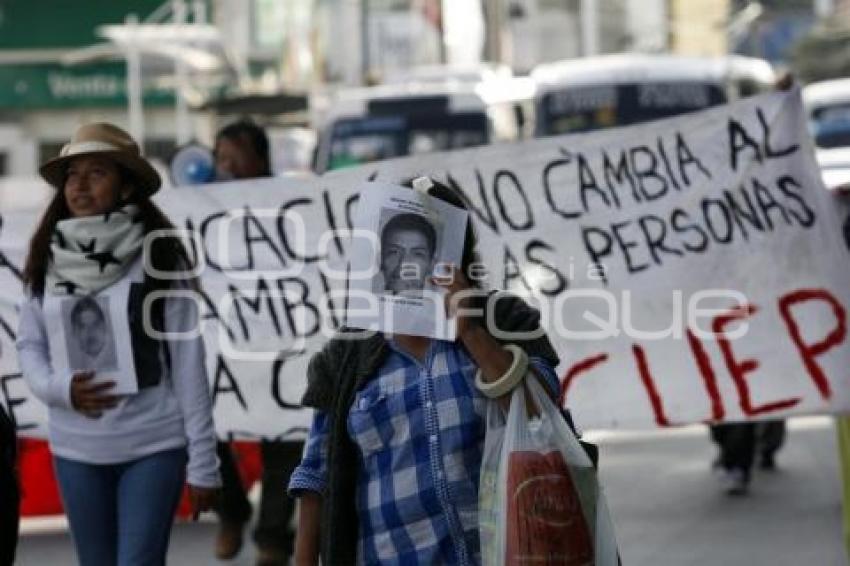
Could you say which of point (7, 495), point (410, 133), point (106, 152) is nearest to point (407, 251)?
point (7, 495)

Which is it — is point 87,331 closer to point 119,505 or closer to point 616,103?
point 119,505

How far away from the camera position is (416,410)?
13.6 ft

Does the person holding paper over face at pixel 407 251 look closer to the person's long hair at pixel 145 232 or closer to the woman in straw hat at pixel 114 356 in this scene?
the woman in straw hat at pixel 114 356

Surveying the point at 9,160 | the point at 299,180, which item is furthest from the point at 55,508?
the point at 9,160

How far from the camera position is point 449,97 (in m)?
21.3

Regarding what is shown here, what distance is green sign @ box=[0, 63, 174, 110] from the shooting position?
42219 millimetres

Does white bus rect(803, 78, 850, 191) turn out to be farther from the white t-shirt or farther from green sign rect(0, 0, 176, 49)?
green sign rect(0, 0, 176, 49)

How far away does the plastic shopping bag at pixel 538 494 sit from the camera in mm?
3934

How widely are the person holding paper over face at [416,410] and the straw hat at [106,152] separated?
144 cm

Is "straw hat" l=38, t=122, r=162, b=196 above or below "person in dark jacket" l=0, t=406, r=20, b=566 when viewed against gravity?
above

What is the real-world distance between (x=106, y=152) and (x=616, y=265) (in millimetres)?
3082

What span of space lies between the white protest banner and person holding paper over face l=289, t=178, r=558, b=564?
3.63m

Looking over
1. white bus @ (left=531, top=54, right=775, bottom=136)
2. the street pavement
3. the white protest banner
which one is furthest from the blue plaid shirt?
white bus @ (left=531, top=54, right=775, bottom=136)

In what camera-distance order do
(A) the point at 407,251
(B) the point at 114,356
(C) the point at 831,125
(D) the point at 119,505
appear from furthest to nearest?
(C) the point at 831,125 < (B) the point at 114,356 < (D) the point at 119,505 < (A) the point at 407,251
